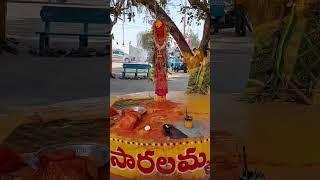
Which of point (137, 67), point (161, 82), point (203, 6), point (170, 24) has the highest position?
point (203, 6)

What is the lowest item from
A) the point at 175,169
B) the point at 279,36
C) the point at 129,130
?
the point at 175,169

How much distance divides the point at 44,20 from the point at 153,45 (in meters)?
0.77

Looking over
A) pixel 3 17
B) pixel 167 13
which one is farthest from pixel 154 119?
pixel 3 17

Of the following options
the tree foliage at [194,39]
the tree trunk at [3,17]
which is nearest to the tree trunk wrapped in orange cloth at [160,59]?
the tree foliage at [194,39]

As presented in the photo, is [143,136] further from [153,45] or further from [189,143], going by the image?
[153,45]

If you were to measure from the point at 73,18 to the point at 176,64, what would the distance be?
781 mm

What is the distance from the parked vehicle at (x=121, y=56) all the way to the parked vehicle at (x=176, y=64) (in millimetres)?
282

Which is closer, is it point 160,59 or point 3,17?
point 3,17

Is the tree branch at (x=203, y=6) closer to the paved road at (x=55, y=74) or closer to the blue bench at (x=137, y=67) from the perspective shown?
the paved road at (x=55, y=74)

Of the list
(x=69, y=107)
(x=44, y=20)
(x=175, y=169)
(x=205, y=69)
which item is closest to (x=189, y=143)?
(x=175, y=169)

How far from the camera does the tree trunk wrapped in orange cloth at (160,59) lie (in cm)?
400

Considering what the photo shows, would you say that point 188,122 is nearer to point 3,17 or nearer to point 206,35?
point 206,35

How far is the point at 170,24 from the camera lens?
158 inches

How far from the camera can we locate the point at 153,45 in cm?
403
